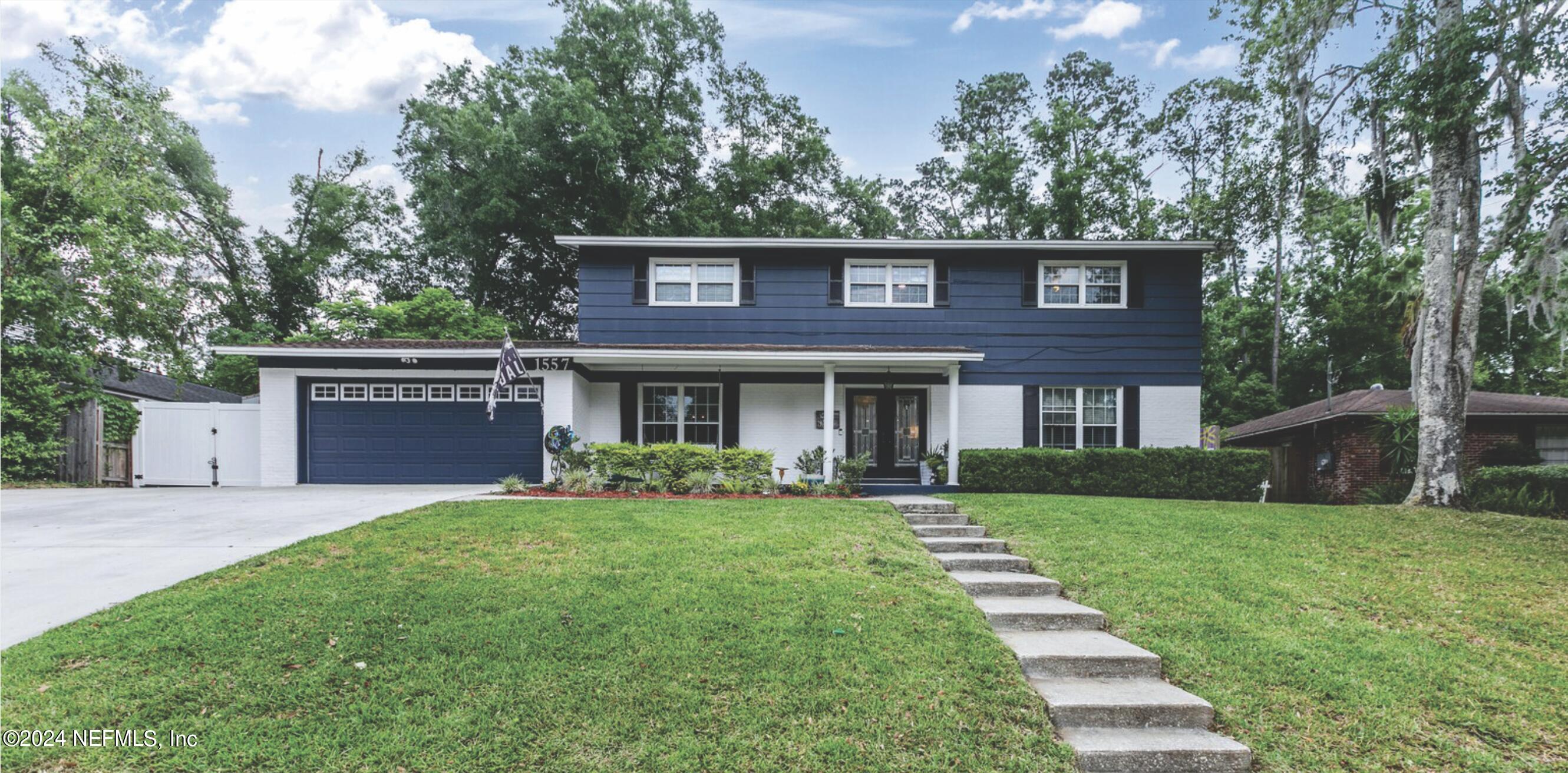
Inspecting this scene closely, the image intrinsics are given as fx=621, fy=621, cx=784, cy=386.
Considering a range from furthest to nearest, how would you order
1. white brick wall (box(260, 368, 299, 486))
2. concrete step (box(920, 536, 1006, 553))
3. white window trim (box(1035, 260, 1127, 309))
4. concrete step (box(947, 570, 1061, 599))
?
white window trim (box(1035, 260, 1127, 309)) → white brick wall (box(260, 368, 299, 486)) → concrete step (box(920, 536, 1006, 553)) → concrete step (box(947, 570, 1061, 599))

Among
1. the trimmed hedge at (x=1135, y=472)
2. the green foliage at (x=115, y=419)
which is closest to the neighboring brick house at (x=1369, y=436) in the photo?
the trimmed hedge at (x=1135, y=472)

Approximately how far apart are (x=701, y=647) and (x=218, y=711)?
8.44ft

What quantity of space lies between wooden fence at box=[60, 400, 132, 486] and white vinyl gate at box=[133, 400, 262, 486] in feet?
3.78

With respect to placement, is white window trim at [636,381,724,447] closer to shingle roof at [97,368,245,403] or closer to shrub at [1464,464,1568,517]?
shingle roof at [97,368,245,403]

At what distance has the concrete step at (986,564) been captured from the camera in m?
6.12

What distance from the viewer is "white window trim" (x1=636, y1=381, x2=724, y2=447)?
40.3 ft

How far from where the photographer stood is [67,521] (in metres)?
7.51

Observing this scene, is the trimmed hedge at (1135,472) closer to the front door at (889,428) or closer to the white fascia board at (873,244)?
the front door at (889,428)

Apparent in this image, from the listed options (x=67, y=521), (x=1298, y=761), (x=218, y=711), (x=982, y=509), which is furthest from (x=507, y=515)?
(x=1298, y=761)

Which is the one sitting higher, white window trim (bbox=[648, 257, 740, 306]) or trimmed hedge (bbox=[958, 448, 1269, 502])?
white window trim (bbox=[648, 257, 740, 306])

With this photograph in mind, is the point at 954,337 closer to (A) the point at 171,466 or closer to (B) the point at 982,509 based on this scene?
(B) the point at 982,509

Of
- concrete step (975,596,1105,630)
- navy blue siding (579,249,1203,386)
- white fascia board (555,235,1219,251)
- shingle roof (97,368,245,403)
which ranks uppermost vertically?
white fascia board (555,235,1219,251)

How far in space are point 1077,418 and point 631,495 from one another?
A: 866 cm

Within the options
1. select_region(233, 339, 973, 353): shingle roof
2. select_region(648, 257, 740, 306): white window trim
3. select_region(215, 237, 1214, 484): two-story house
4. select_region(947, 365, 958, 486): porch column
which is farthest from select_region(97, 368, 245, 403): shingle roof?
select_region(947, 365, 958, 486): porch column
